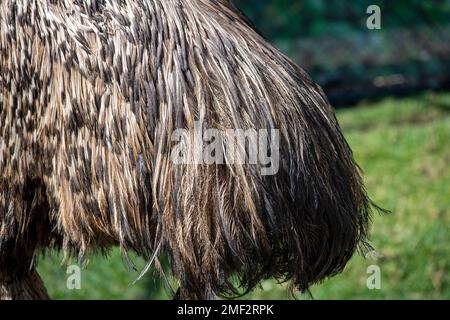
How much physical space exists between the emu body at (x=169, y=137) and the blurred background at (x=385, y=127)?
1.85 metres

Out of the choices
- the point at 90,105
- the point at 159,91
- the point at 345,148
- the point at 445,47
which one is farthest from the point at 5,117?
the point at 445,47

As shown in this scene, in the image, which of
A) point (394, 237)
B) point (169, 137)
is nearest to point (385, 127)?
point (394, 237)

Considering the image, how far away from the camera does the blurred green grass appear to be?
3.90 meters

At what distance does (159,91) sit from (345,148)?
48 centimetres

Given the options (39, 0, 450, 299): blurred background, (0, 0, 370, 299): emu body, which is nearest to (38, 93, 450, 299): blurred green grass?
(39, 0, 450, 299): blurred background

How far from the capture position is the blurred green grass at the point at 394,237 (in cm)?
390

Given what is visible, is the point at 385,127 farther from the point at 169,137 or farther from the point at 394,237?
the point at 169,137

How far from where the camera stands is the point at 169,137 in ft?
6.08

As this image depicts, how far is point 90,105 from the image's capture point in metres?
1.90

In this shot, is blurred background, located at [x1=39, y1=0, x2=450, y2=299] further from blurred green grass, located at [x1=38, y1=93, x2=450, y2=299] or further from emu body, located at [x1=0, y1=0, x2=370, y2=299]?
emu body, located at [x1=0, y1=0, x2=370, y2=299]

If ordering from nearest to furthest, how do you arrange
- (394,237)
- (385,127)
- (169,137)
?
1. (169,137)
2. (394,237)
3. (385,127)

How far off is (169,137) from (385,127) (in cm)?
385

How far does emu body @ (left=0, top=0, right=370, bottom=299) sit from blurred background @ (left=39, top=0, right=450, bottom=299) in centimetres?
185

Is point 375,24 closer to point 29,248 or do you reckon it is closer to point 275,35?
point 275,35
